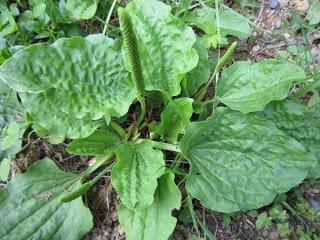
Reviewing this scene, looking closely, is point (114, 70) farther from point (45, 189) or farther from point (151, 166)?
point (45, 189)

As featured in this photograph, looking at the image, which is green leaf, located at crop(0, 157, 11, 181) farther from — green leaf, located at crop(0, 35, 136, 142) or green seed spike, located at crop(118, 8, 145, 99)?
green seed spike, located at crop(118, 8, 145, 99)

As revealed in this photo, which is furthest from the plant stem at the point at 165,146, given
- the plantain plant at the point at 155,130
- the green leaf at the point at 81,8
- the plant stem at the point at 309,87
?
the green leaf at the point at 81,8

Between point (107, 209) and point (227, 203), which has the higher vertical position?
point (227, 203)

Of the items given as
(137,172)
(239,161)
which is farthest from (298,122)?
(137,172)

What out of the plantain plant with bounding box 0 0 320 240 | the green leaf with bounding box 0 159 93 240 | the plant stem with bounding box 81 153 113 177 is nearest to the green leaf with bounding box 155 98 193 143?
the plantain plant with bounding box 0 0 320 240

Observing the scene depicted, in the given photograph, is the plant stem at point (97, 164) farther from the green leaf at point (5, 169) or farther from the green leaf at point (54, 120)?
the green leaf at point (5, 169)

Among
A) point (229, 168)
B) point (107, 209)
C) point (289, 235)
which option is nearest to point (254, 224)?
point (289, 235)

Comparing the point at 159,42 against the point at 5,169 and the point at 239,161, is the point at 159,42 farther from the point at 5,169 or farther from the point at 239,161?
the point at 5,169
